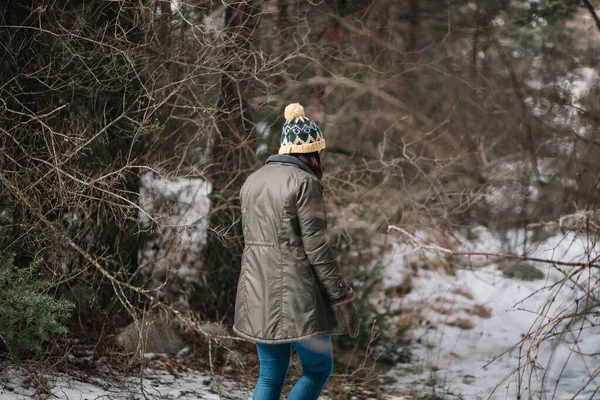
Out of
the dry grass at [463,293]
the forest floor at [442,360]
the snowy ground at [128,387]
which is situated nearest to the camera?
the snowy ground at [128,387]

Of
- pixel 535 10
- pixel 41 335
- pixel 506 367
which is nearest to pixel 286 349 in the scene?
pixel 41 335

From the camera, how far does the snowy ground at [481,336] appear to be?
237 inches

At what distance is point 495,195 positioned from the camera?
28.7 feet

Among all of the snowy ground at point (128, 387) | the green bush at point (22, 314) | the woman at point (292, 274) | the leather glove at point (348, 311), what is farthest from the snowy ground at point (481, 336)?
the green bush at point (22, 314)

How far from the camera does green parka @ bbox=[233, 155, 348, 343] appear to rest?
3393mm

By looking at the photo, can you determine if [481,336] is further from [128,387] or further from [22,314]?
[22,314]

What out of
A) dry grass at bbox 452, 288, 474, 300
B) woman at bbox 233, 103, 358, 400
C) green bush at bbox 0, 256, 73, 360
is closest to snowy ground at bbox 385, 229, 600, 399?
dry grass at bbox 452, 288, 474, 300

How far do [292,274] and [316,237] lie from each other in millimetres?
222

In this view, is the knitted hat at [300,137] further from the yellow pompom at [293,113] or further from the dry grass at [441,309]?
the dry grass at [441,309]

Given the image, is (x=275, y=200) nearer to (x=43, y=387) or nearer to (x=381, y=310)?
(x=43, y=387)

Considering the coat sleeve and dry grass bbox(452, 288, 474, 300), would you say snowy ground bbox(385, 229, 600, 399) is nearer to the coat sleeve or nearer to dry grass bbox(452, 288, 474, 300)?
dry grass bbox(452, 288, 474, 300)

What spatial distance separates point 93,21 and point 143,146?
1.18 m

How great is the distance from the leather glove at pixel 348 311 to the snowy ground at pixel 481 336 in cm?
228

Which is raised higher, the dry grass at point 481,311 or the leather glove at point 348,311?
the dry grass at point 481,311
